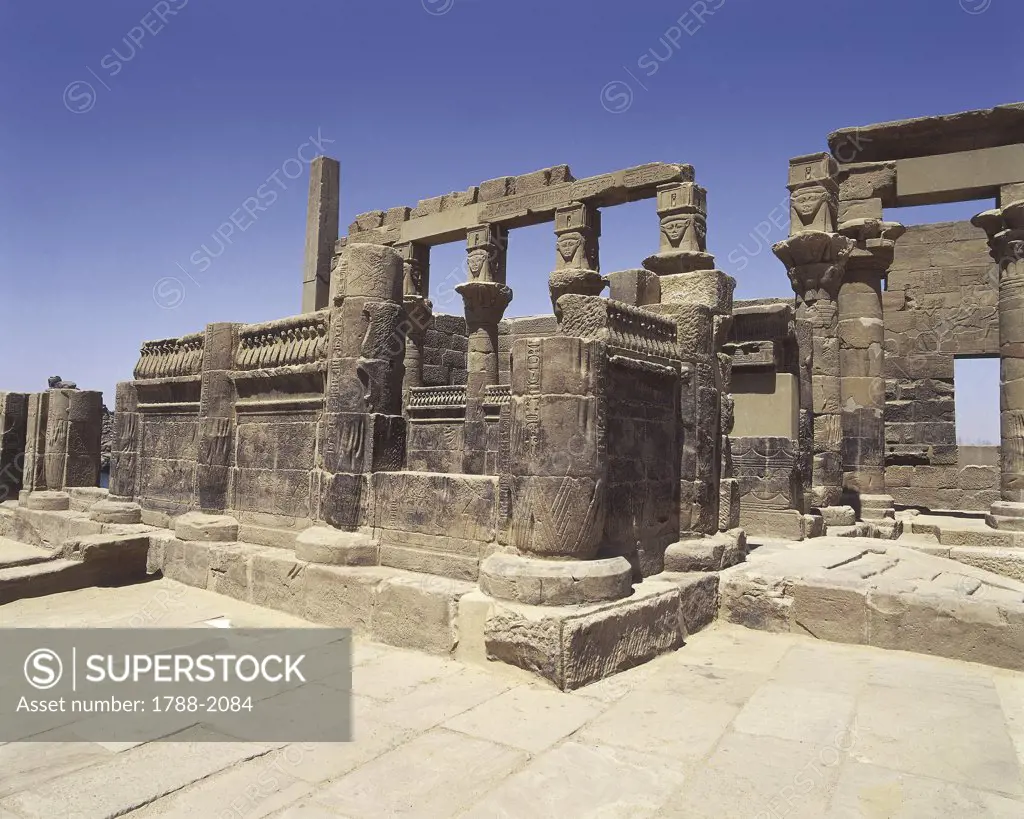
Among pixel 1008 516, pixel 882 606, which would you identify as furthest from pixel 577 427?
pixel 1008 516

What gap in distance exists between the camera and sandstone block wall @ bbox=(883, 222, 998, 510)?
15.1 m

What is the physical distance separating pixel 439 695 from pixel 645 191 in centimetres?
1093

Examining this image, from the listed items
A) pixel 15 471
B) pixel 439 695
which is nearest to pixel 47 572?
pixel 439 695

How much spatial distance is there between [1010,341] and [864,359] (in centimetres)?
197

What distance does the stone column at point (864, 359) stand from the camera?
11680 millimetres

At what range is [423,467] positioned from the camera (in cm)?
1371

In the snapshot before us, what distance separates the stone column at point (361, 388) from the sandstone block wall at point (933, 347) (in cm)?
1306

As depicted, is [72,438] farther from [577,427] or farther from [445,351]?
[577,427]

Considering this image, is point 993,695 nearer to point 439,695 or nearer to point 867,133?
point 439,695

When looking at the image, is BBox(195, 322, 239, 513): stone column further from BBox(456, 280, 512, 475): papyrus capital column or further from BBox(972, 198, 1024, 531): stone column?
BBox(972, 198, 1024, 531): stone column

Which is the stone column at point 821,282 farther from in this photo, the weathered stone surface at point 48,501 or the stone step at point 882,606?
the weathered stone surface at point 48,501

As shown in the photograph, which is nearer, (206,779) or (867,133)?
(206,779)

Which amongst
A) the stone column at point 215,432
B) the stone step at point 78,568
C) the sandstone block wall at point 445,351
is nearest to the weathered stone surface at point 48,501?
the stone step at point 78,568

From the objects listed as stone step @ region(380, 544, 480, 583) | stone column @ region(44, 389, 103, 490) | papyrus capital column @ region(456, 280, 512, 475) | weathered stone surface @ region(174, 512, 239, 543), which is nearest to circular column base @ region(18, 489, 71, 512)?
stone column @ region(44, 389, 103, 490)
